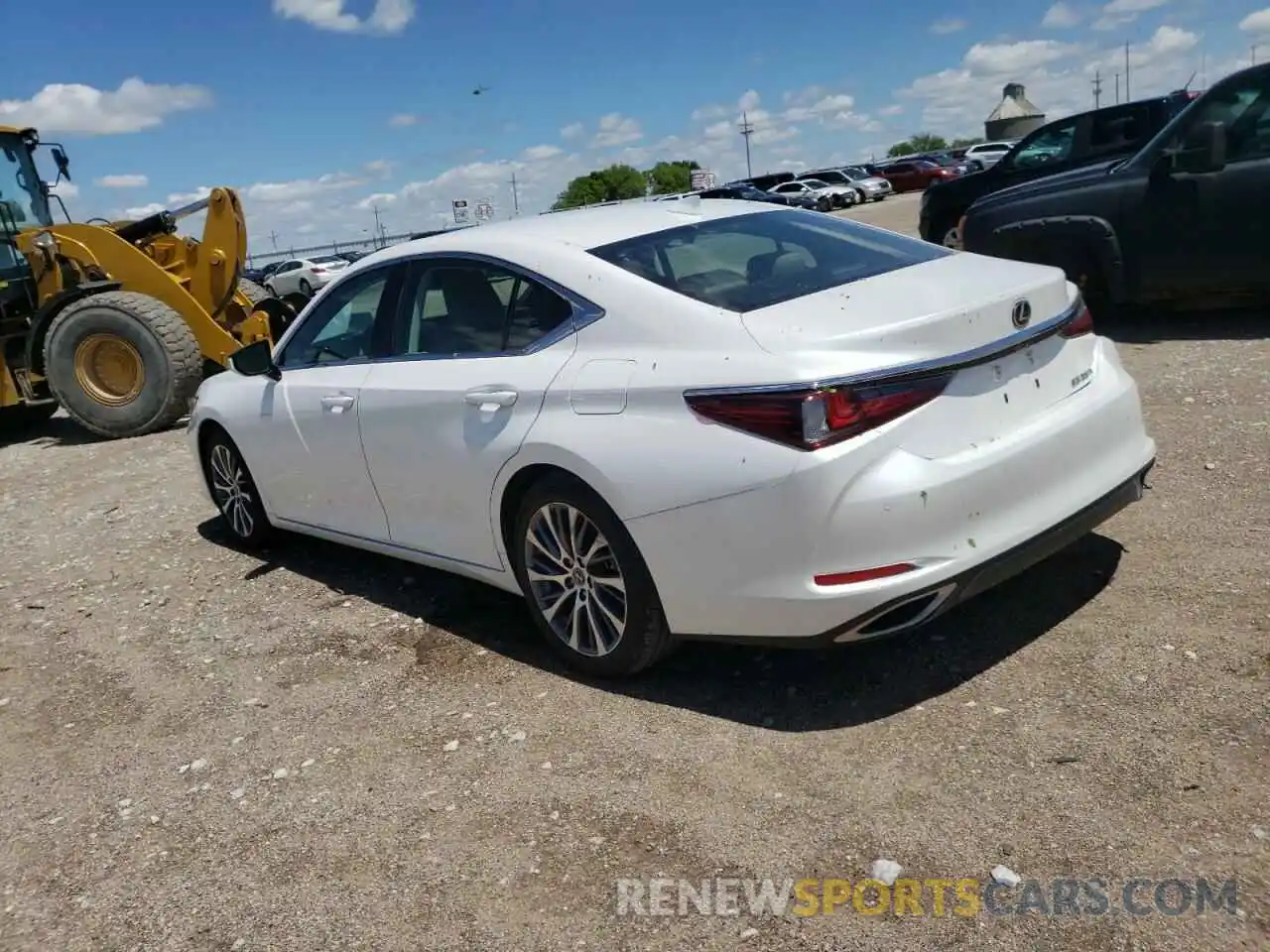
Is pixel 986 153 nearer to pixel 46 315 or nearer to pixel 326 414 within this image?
pixel 46 315

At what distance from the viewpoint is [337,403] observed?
4.68m

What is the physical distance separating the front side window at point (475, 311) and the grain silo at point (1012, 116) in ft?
255

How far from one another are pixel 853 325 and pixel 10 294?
10004 mm

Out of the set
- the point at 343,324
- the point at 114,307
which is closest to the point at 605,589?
the point at 343,324

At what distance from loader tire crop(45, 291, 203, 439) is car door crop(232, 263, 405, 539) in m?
5.08

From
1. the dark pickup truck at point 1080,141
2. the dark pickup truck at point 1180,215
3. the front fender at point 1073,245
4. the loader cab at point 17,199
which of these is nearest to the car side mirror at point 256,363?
the front fender at point 1073,245

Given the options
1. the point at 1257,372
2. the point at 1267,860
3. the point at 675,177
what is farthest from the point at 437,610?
the point at 675,177

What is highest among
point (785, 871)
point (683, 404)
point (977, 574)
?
point (683, 404)

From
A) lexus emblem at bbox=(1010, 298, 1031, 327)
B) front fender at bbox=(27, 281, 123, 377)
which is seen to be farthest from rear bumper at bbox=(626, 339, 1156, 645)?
front fender at bbox=(27, 281, 123, 377)

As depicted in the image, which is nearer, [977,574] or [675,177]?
[977,574]

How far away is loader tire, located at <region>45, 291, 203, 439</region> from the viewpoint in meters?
9.92

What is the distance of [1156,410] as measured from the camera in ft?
20.5

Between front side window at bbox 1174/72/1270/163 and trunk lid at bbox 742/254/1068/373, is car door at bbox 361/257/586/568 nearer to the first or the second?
trunk lid at bbox 742/254/1068/373

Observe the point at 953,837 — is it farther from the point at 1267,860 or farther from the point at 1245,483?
the point at 1245,483
